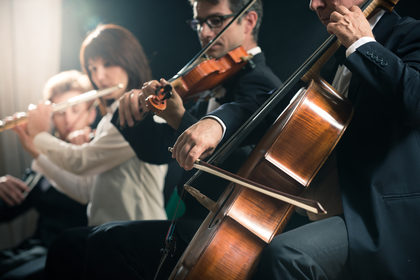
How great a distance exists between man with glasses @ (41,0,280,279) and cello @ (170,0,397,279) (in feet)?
0.73

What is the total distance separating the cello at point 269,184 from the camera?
0.82 metres

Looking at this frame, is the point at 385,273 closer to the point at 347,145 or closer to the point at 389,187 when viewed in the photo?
the point at 389,187

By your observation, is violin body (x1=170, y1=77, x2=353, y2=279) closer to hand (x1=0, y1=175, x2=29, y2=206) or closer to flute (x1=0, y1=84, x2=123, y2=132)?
flute (x1=0, y1=84, x2=123, y2=132)

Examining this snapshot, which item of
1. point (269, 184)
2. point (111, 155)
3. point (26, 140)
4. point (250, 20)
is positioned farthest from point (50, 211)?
point (269, 184)

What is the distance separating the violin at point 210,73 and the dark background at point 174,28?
1.15 ft

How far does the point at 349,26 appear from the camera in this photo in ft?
2.81

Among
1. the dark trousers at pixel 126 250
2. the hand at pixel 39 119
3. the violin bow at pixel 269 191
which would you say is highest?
the violin bow at pixel 269 191

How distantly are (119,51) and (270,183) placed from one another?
3.90 feet

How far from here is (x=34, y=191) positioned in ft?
6.93

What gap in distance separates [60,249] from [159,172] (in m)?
0.51

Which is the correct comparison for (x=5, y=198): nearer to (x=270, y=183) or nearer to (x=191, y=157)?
(x=191, y=157)

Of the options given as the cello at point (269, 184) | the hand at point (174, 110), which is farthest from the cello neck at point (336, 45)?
the hand at point (174, 110)

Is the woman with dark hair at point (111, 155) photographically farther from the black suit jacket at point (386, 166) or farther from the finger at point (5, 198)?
the black suit jacket at point (386, 166)

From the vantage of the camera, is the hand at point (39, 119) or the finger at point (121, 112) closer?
the finger at point (121, 112)
